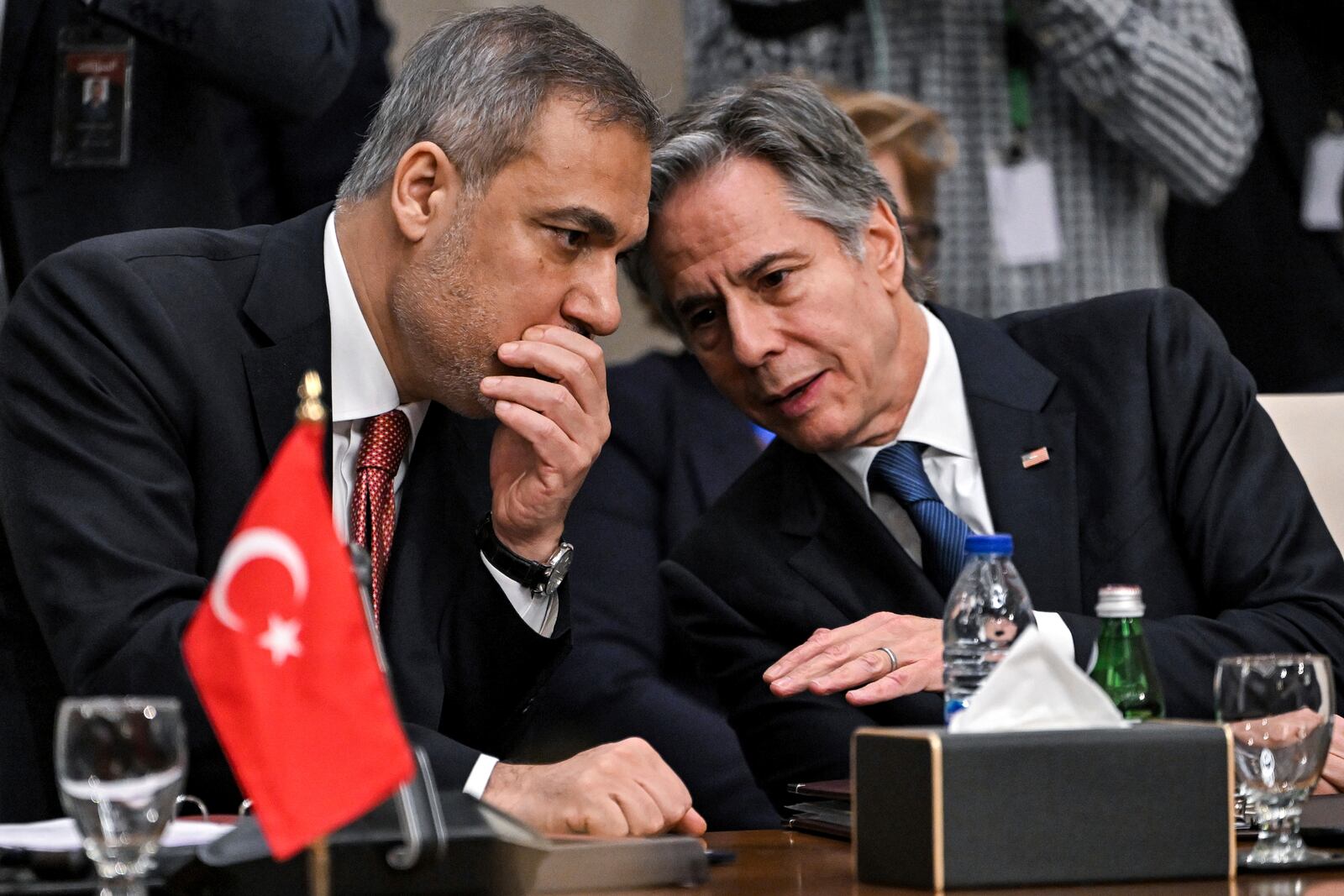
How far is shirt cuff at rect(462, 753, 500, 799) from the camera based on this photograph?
180 cm

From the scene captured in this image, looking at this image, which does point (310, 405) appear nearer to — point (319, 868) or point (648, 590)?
point (319, 868)

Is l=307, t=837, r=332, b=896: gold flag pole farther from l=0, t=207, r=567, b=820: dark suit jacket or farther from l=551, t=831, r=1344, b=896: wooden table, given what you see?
l=0, t=207, r=567, b=820: dark suit jacket

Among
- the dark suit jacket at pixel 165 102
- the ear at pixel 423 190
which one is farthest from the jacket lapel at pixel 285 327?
the dark suit jacket at pixel 165 102

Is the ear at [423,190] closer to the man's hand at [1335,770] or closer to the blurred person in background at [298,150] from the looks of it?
the blurred person in background at [298,150]

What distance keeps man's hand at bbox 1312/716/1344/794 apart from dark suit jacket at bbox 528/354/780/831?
3.22 ft

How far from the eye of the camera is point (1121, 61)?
3.36 meters

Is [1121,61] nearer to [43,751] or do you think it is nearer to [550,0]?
[550,0]

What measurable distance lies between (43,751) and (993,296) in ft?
7.09

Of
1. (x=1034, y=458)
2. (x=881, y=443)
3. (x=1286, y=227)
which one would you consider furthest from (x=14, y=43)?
(x=1286, y=227)

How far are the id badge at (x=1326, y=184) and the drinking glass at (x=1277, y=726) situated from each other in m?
2.43

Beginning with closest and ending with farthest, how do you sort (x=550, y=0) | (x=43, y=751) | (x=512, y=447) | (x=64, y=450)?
(x=64, y=450)
(x=43, y=751)
(x=512, y=447)
(x=550, y=0)

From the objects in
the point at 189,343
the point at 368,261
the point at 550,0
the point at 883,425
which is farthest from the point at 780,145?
the point at 550,0

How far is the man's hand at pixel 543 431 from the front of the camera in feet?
7.13

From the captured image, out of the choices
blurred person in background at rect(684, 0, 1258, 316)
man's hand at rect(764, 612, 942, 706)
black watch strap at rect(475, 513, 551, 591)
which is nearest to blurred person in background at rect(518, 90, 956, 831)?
blurred person in background at rect(684, 0, 1258, 316)
